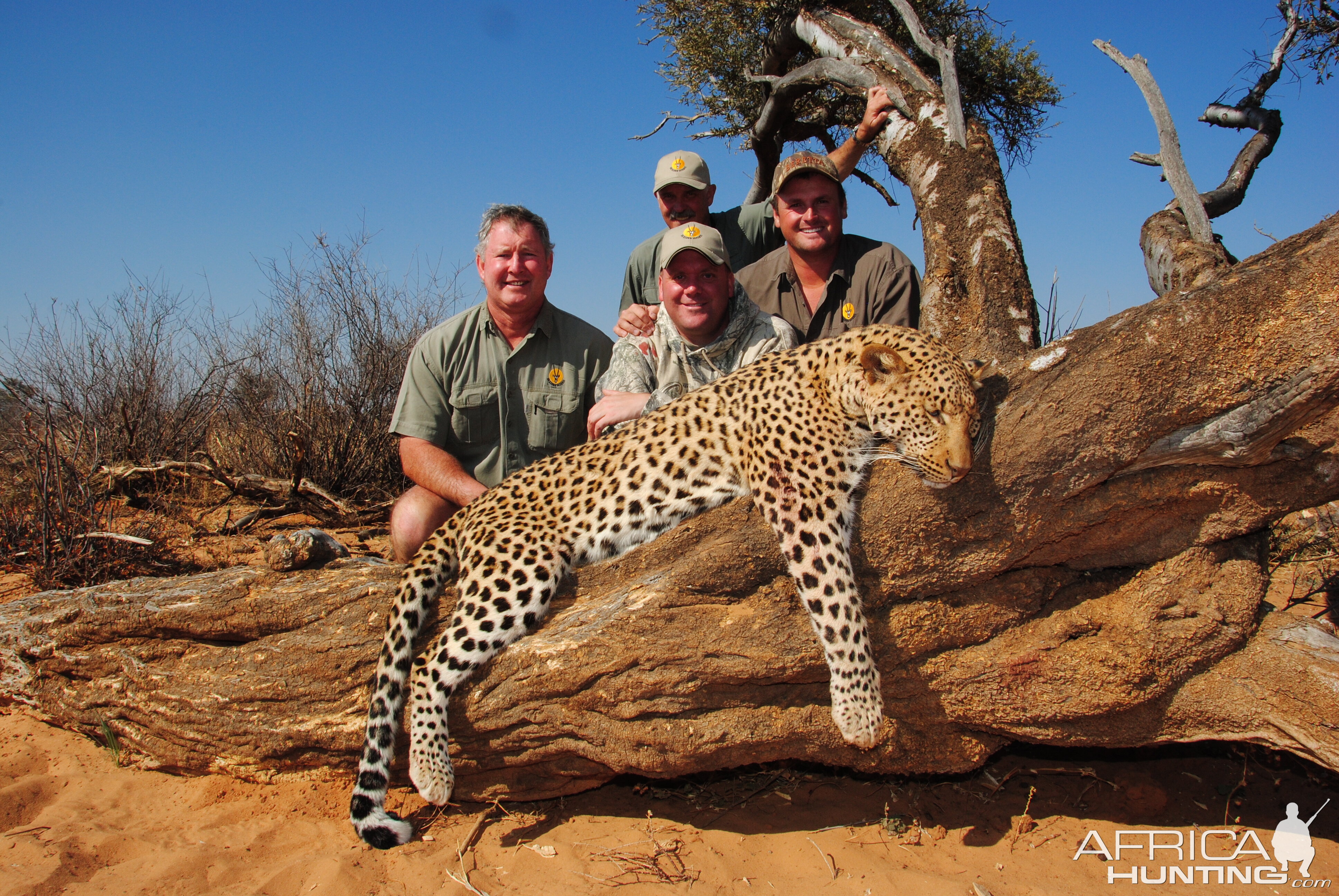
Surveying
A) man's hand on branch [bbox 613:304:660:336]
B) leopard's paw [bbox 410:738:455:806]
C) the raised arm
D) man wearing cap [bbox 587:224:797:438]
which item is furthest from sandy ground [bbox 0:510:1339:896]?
the raised arm

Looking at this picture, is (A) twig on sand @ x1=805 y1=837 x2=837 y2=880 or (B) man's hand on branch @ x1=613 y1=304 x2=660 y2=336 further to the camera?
(B) man's hand on branch @ x1=613 y1=304 x2=660 y2=336

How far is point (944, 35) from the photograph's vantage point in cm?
1191

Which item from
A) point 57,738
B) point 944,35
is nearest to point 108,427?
point 57,738

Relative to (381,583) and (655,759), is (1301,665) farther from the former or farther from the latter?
(381,583)

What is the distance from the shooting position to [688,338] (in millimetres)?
5543

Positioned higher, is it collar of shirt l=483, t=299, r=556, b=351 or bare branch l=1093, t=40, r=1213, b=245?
bare branch l=1093, t=40, r=1213, b=245

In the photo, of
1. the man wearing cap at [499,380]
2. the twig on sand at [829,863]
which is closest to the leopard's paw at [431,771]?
the twig on sand at [829,863]

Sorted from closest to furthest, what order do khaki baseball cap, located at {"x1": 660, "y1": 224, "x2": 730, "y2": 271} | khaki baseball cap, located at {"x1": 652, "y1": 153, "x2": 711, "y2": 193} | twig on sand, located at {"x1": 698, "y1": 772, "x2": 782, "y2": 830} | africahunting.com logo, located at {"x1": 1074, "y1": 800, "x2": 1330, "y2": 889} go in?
africahunting.com logo, located at {"x1": 1074, "y1": 800, "x2": 1330, "y2": 889}, twig on sand, located at {"x1": 698, "y1": 772, "x2": 782, "y2": 830}, khaki baseball cap, located at {"x1": 660, "y1": 224, "x2": 730, "y2": 271}, khaki baseball cap, located at {"x1": 652, "y1": 153, "x2": 711, "y2": 193}

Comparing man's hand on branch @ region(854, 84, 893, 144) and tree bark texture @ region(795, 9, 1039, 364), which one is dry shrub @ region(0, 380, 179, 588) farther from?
man's hand on branch @ region(854, 84, 893, 144)

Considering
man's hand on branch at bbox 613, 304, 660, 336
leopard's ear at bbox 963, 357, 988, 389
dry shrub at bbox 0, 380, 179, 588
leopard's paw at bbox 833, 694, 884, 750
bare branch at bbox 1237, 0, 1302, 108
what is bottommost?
leopard's paw at bbox 833, 694, 884, 750

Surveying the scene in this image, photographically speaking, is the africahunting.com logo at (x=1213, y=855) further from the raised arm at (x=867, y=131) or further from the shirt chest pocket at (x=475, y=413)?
the raised arm at (x=867, y=131)

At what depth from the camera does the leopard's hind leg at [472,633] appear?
4.07 m

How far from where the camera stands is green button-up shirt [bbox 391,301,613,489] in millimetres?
6355

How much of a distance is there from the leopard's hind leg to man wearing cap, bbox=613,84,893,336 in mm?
2381
